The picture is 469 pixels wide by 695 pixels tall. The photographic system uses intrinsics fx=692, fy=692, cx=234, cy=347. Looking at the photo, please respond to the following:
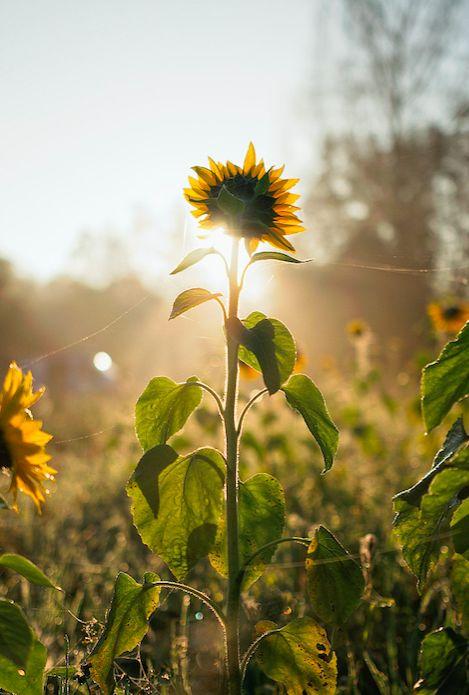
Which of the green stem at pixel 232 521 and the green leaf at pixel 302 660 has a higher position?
the green stem at pixel 232 521

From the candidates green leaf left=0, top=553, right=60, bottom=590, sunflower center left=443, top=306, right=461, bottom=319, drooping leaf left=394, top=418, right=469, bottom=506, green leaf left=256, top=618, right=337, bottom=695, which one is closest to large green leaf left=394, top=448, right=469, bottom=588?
drooping leaf left=394, top=418, right=469, bottom=506

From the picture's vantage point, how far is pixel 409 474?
2.77 m

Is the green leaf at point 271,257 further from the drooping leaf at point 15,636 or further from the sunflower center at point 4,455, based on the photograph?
the drooping leaf at point 15,636

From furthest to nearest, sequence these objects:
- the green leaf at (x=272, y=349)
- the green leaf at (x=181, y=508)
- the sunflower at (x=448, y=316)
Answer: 1. the sunflower at (x=448, y=316)
2. the green leaf at (x=181, y=508)
3. the green leaf at (x=272, y=349)

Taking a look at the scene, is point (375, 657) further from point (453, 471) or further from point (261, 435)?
point (261, 435)

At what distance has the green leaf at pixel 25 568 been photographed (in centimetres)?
71

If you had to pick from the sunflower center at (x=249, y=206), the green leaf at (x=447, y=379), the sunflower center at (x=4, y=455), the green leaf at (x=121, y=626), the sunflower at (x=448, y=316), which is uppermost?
the sunflower at (x=448, y=316)

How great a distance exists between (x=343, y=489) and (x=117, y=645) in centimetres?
198

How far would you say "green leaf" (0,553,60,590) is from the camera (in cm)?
71

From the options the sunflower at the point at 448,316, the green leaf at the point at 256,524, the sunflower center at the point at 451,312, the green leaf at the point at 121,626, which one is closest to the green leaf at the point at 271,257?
the green leaf at the point at 256,524

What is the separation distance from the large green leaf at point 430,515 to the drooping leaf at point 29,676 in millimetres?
424

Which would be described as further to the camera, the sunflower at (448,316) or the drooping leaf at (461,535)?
the sunflower at (448,316)

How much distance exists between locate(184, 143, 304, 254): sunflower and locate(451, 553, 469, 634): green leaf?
43cm

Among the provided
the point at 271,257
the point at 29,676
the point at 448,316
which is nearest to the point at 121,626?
the point at 29,676
